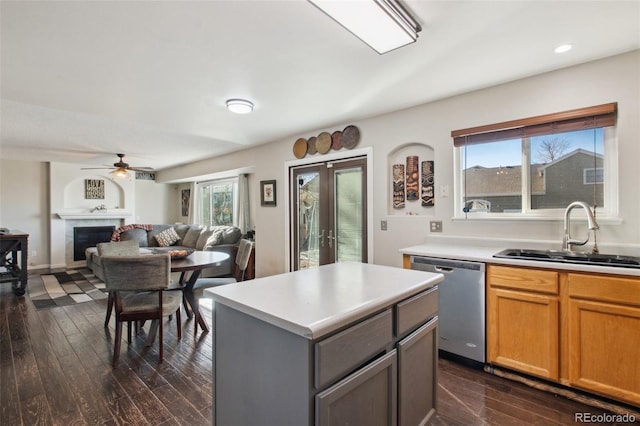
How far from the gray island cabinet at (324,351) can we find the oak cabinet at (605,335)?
3.69ft

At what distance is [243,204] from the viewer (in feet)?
20.8

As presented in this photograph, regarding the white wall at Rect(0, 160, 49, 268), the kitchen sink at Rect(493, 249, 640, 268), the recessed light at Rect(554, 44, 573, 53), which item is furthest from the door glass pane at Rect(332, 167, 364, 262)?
the white wall at Rect(0, 160, 49, 268)

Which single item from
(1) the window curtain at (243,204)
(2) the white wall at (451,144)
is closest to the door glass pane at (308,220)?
(2) the white wall at (451,144)

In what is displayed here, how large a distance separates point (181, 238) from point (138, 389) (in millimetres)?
5214

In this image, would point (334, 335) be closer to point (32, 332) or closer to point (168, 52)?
point (168, 52)

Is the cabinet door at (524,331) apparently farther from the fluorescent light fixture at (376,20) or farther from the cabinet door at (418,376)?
the fluorescent light fixture at (376,20)

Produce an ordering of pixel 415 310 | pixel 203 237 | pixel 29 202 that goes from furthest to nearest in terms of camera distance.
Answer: pixel 29 202 < pixel 203 237 < pixel 415 310

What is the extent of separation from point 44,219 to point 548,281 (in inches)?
359

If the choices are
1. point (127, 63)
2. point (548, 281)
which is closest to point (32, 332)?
point (127, 63)

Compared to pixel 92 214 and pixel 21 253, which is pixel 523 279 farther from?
pixel 92 214

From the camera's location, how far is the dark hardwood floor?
1.86 meters

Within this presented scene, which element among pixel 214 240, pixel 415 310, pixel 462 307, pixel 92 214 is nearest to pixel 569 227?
pixel 462 307

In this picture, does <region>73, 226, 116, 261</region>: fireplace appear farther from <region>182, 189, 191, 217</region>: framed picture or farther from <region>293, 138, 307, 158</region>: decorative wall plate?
<region>293, 138, 307, 158</region>: decorative wall plate

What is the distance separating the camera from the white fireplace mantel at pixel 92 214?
22.4 feet
